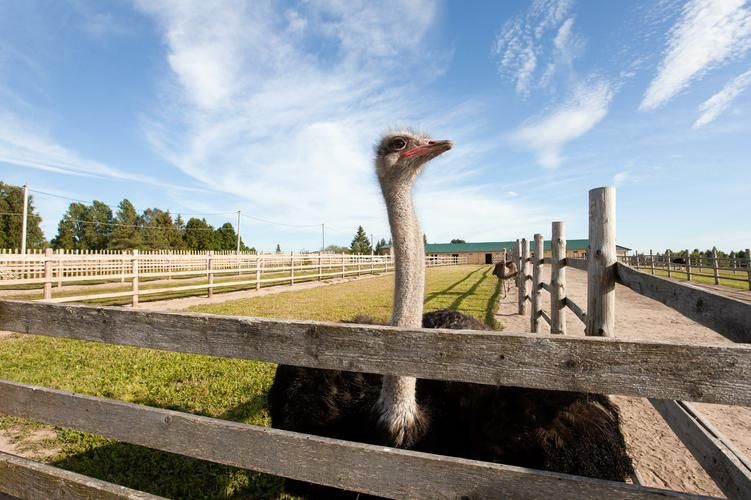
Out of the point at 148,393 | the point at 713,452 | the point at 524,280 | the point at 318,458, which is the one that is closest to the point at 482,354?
the point at 318,458

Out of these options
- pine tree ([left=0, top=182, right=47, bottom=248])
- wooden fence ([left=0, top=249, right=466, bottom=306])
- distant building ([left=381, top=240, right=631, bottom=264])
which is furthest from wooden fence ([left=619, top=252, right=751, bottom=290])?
pine tree ([left=0, top=182, right=47, bottom=248])

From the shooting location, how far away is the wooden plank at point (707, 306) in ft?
3.76

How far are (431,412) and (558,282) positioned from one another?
3.31 meters

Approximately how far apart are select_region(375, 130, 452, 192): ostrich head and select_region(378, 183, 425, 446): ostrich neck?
0.07 meters

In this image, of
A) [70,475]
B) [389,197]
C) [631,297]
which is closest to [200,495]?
[70,475]

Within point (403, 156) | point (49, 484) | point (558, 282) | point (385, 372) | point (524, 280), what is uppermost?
point (403, 156)

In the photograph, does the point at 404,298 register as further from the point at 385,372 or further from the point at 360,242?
the point at 360,242

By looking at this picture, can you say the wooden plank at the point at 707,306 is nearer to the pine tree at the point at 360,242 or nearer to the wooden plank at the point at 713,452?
the wooden plank at the point at 713,452

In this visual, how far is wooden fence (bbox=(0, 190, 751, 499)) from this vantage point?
43.2 inches

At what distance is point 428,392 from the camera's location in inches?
79.3

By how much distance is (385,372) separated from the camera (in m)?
1.31

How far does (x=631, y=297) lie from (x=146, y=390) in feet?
46.1

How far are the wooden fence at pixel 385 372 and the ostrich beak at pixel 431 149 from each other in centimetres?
116

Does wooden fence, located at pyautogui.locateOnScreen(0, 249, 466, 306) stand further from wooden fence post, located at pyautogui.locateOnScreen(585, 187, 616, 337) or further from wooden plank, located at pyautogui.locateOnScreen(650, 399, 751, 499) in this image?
wooden plank, located at pyautogui.locateOnScreen(650, 399, 751, 499)
